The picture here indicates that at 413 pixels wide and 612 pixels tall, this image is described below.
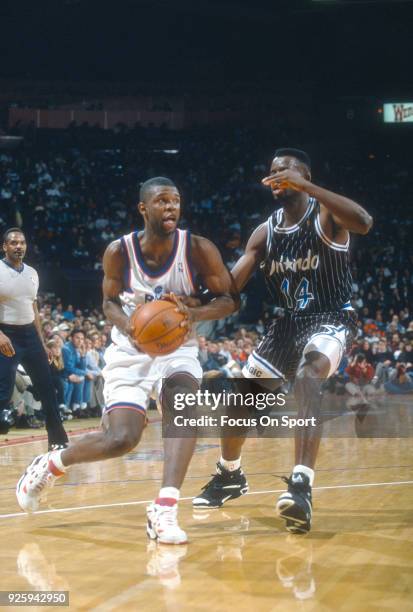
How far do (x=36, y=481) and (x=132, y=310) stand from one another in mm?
1038

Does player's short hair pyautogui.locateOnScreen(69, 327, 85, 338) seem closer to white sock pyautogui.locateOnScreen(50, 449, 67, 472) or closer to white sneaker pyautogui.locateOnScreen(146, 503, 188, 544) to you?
white sock pyautogui.locateOnScreen(50, 449, 67, 472)

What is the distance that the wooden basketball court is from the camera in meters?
3.33

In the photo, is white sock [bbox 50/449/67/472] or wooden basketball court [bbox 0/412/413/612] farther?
white sock [bbox 50/449/67/472]

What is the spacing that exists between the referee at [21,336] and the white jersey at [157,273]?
245 centimetres

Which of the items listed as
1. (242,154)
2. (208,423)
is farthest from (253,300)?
(208,423)

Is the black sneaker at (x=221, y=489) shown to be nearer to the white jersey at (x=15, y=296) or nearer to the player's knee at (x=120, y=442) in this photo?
the player's knee at (x=120, y=442)

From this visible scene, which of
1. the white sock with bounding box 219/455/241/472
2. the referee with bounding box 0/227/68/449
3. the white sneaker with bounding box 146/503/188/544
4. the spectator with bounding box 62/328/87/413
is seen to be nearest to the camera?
the white sneaker with bounding box 146/503/188/544

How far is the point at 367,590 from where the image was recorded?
3420mm

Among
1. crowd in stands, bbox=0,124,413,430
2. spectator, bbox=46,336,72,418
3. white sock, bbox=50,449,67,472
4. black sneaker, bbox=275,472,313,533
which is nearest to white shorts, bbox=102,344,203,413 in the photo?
white sock, bbox=50,449,67,472

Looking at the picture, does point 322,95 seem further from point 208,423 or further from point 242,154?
point 208,423

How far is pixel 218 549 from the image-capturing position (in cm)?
418

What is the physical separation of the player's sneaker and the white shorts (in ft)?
1.49

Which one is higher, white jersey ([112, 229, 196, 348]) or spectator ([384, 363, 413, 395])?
white jersey ([112, 229, 196, 348])

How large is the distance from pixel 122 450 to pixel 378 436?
6128 millimetres
